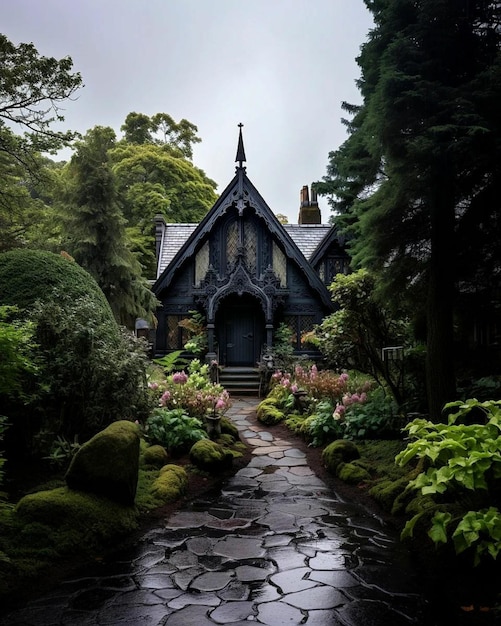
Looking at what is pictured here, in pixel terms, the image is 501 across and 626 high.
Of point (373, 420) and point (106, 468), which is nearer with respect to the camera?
point (106, 468)

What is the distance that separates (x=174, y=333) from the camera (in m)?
17.9

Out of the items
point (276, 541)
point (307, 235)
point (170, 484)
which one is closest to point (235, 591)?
point (276, 541)

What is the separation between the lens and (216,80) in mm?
12602

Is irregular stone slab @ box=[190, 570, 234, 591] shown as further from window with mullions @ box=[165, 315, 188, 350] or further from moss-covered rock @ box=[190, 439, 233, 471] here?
window with mullions @ box=[165, 315, 188, 350]

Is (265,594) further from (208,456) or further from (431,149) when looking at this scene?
(431,149)

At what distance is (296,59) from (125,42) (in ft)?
13.4

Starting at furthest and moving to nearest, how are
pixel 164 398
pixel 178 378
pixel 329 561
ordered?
pixel 178 378, pixel 164 398, pixel 329 561

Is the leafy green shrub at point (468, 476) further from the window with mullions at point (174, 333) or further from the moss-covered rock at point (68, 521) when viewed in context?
the window with mullions at point (174, 333)

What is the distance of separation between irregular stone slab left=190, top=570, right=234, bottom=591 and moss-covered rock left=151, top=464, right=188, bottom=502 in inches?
74.2

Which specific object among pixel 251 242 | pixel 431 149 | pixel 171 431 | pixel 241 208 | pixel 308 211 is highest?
pixel 308 211

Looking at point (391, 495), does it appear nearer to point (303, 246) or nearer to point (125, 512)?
point (125, 512)

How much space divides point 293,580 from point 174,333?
1486cm

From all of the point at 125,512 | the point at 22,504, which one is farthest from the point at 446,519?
the point at 22,504

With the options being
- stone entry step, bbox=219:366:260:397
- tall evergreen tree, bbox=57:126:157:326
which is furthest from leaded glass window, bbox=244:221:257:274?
tall evergreen tree, bbox=57:126:157:326
